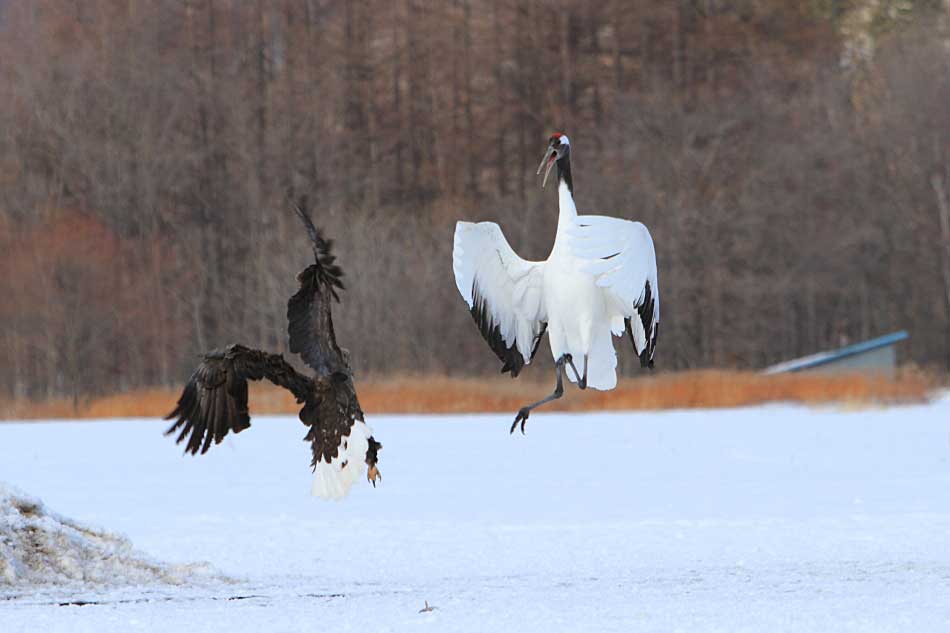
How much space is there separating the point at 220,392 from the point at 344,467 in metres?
0.75

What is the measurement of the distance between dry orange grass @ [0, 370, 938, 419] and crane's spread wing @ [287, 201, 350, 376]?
15.2m

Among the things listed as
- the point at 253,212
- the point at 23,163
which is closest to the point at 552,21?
the point at 253,212

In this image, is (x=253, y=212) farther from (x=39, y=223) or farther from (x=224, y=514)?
(x=224, y=514)

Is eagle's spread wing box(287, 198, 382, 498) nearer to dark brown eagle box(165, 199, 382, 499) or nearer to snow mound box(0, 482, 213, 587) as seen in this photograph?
dark brown eagle box(165, 199, 382, 499)

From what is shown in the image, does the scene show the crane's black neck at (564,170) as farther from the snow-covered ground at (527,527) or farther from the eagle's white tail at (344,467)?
the snow-covered ground at (527,527)

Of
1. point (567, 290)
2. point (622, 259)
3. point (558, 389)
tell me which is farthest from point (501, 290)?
point (622, 259)

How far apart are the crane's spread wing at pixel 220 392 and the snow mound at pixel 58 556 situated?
1.62 m

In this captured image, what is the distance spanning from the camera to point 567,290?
8867 mm

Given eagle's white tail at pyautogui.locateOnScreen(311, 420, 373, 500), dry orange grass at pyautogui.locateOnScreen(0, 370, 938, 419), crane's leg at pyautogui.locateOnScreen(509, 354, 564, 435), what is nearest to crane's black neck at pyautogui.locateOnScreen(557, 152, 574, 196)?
crane's leg at pyautogui.locateOnScreen(509, 354, 564, 435)

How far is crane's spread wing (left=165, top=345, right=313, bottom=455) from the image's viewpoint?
795 centimetres

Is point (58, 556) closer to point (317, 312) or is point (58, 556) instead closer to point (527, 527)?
point (317, 312)

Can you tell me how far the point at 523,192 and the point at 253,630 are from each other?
30631 millimetres

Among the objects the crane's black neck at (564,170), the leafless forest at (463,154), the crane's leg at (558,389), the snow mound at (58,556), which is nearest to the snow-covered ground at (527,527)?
the snow mound at (58,556)

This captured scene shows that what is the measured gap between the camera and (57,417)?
80.1 ft
